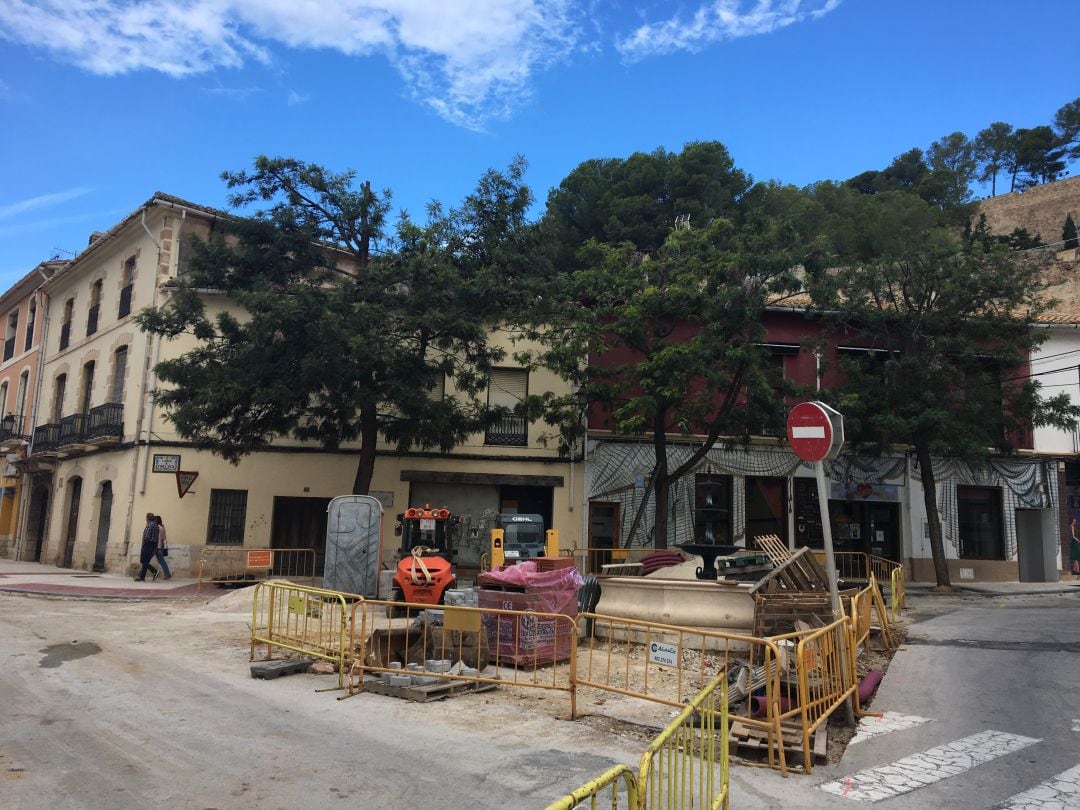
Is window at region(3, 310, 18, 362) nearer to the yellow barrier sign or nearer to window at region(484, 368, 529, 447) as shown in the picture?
the yellow barrier sign

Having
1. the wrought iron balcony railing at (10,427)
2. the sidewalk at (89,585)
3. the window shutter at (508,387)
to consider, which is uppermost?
the window shutter at (508,387)

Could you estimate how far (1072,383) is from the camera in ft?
80.9

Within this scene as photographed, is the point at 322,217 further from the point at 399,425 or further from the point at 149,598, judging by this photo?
the point at 149,598

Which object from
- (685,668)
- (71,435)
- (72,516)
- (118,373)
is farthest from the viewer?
(72,516)

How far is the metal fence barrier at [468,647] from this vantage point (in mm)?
8211

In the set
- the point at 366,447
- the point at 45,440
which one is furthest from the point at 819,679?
the point at 45,440

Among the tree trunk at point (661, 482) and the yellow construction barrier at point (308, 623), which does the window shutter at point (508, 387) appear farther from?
the yellow construction barrier at point (308, 623)

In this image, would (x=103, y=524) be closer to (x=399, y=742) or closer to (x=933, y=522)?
(x=399, y=742)

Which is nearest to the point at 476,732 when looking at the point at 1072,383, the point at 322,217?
the point at 322,217

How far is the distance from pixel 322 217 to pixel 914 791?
715 inches

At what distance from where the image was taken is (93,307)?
26688mm

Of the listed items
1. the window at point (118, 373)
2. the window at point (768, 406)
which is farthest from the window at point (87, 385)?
the window at point (768, 406)

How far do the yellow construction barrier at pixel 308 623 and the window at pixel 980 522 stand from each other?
71.5 ft

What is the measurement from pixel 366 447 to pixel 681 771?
17219 mm
